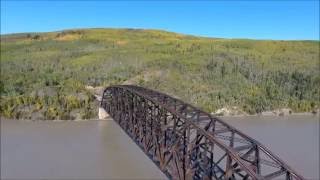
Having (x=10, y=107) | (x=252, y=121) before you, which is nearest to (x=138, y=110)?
(x=252, y=121)

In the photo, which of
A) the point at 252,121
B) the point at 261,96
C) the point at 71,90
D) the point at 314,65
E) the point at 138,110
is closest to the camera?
the point at 138,110

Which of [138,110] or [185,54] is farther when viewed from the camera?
[185,54]

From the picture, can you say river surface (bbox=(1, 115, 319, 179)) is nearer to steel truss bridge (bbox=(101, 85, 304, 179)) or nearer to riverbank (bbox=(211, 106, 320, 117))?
steel truss bridge (bbox=(101, 85, 304, 179))

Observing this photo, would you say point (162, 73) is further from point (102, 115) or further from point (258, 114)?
point (102, 115)

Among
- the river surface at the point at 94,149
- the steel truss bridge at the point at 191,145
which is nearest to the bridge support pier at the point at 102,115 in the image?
the river surface at the point at 94,149

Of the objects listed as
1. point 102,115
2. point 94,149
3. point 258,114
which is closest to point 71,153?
point 94,149

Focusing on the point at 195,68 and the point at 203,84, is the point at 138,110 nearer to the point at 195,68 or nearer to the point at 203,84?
the point at 203,84

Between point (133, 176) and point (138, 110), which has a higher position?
point (138, 110)
